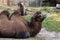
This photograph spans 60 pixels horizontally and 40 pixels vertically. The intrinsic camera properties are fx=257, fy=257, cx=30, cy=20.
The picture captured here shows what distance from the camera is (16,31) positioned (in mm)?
4648

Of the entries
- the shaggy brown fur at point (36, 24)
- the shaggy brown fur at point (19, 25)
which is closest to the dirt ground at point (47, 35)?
the shaggy brown fur at point (36, 24)

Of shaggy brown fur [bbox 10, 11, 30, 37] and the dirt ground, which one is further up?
shaggy brown fur [bbox 10, 11, 30, 37]

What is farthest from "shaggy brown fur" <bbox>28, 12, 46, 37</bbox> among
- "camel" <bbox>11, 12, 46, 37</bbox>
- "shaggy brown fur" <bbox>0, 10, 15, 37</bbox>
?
"shaggy brown fur" <bbox>0, 10, 15, 37</bbox>

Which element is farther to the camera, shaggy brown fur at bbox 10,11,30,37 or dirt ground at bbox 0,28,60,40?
dirt ground at bbox 0,28,60,40

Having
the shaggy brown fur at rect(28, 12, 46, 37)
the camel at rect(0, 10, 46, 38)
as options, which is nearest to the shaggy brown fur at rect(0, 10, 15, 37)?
the camel at rect(0, 10, 46, 38)

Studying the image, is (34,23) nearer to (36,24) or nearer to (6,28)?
(36,24)

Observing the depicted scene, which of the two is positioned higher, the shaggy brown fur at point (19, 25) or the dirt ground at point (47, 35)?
the shaggy brown fur at point (19, 25)

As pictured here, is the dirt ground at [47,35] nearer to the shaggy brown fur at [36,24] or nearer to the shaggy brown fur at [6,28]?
the shaggy brown fur at [36,24]

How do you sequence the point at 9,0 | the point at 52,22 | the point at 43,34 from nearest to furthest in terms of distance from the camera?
the point at 43,34, the point at 52,22, the point at 9,0

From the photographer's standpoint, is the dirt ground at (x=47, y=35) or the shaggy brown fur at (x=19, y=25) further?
the dirt ground at (x=47, y=35)

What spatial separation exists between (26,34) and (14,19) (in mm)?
386

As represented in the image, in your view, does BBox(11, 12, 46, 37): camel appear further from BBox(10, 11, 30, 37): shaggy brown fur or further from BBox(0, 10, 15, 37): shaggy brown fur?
BBox(0, 10, 15, 37): shaggy brown fur

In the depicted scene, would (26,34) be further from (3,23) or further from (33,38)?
(3,23)

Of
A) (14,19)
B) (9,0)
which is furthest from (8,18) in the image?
(9,0)
